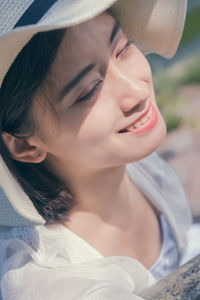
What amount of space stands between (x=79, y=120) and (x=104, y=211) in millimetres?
525

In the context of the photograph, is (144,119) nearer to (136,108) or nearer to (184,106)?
(136,108)

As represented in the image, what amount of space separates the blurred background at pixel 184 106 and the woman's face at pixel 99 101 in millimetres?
1207

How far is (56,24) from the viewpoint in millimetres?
1270

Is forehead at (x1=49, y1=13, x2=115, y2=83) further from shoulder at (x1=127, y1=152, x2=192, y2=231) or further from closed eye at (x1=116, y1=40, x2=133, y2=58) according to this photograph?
shoulder at (x1=127, y1=152, x2=192, y2=231)

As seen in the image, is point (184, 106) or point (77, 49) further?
point (184, 106)

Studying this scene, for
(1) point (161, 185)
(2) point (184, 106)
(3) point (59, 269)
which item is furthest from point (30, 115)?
(2) point (184, 106)

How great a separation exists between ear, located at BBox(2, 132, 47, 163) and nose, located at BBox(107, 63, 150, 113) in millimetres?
304

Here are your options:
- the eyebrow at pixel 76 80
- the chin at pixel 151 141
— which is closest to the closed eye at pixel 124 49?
the eyebrow at pixel 76 80

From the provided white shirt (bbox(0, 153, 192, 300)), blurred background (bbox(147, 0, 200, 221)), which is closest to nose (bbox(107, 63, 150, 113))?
white shirt (bbox(0, 153, 192, 300))

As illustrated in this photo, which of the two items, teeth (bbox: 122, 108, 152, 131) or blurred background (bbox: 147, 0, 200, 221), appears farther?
blurred background (bbox: 147, 0, 200, 221)

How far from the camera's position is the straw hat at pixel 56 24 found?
132 centimetres

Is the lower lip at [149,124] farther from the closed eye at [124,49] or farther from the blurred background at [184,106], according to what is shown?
the blurred background at [184,106]

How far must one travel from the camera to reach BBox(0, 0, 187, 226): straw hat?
1324mm

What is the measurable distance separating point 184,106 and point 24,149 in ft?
6.78
